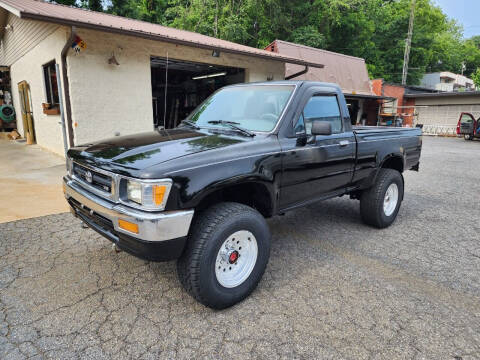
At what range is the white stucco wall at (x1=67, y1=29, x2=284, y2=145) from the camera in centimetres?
760

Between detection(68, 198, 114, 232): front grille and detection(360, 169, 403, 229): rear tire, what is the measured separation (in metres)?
3.30

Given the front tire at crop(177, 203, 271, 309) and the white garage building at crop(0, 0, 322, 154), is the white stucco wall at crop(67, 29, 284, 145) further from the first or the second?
the front tire at crop(177, 203, 271, 309)

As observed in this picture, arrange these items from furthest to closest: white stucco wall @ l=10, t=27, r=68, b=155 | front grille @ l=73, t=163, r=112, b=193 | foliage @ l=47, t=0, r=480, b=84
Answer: foliage @ l=47, t=0, r=480, b=84, white stucco wall @ l=10, t=27, r=68, b=155, front grille @ l=73, t=163, r=112, b=193

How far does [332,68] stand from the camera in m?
19.3

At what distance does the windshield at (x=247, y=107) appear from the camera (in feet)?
10.7

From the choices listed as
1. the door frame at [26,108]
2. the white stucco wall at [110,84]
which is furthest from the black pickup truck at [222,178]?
the door frame at [26,108]

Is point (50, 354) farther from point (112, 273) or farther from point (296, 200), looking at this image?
point (296, 200)

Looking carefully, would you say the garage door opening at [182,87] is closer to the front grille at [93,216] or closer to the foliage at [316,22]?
the foliage at [316,22]

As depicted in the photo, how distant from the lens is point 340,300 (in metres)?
2.80

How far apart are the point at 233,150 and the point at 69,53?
6.63 metres

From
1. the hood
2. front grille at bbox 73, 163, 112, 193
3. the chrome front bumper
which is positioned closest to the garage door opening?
the hood

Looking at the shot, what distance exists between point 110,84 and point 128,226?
6.86m

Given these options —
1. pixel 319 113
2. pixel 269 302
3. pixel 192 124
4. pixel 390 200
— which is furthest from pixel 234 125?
pixel 390 200

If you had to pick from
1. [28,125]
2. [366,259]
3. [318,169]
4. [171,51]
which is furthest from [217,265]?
[28,125]
